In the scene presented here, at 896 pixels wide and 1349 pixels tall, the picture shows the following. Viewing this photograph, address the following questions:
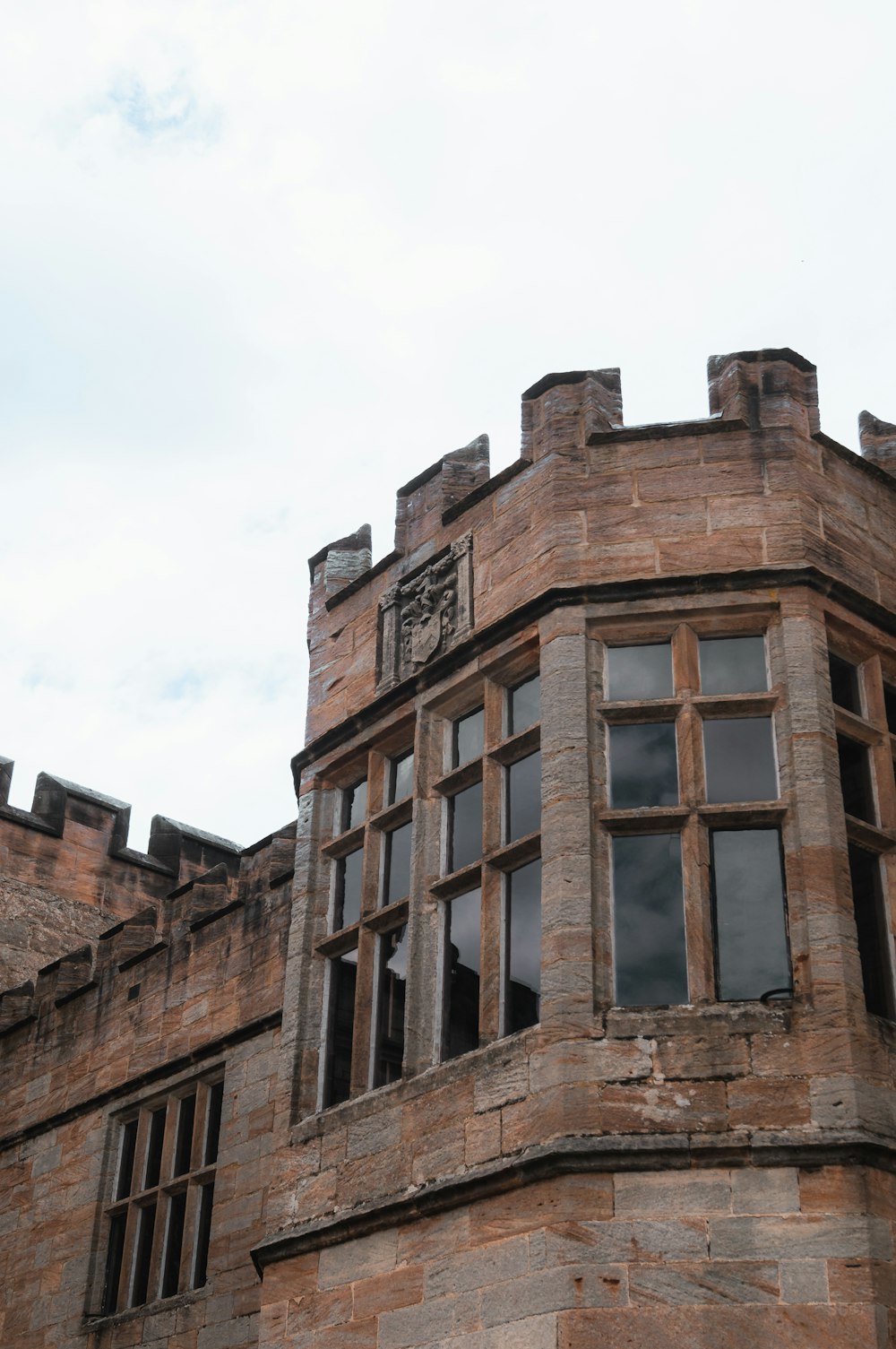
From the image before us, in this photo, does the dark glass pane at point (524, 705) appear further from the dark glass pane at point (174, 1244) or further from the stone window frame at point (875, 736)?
the dark glass pane at point (174, 1244)

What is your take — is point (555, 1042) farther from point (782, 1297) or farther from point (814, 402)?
point (814, 402)

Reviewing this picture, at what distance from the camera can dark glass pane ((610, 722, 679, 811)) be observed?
7965mm

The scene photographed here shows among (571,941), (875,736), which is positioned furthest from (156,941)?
(875,736)

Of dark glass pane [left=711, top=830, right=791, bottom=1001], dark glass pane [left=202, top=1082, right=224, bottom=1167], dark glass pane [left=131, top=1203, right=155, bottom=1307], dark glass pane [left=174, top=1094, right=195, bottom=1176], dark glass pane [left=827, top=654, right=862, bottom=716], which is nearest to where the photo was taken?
dark glass pane [left=711, top=830, right=791, bottom=1001]

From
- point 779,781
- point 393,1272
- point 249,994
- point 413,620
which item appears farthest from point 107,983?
point 779,781

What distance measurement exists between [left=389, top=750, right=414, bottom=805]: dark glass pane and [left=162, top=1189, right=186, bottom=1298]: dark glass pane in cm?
315

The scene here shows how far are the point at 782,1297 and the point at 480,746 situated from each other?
318cm

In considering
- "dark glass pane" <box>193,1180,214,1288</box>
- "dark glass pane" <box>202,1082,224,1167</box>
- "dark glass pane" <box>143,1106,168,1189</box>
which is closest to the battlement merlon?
"dark glass pane" <box>202,1082,224,1167</box>

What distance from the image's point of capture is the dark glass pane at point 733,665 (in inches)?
322

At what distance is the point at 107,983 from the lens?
481 inches

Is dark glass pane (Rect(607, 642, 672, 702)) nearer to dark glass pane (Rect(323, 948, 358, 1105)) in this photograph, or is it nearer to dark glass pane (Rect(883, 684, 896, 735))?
dark glass pane (Rect(883, 684, 896, 735))

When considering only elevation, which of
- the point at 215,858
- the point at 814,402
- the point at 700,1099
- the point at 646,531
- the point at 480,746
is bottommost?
the point at 700,1099

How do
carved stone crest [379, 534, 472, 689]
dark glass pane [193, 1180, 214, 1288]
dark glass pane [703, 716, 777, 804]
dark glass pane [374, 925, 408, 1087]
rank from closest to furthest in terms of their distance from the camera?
dark glass pane [703, 716, 777, 804]
dark glass pane [374, 925, 408, 1087]
carved stone crest [379, 534, 472, 689]
dark glass pane [193, 1180, 214, 1288]

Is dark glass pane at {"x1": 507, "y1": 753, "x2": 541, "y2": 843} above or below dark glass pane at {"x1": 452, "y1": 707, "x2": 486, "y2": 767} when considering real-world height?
below
